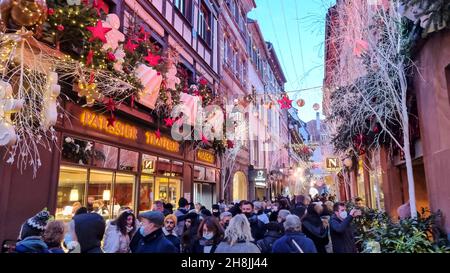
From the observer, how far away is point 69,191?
795cm

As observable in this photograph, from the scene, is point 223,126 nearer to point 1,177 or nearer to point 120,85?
point 120,85

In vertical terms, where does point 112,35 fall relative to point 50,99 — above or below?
above

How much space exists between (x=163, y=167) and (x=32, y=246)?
359 inches

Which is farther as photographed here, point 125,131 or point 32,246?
point 125,131

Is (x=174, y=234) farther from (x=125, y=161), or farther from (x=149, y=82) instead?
(x=125, y=161)

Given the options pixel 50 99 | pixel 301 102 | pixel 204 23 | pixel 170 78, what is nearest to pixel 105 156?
pixel 170 78

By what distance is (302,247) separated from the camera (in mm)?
4184

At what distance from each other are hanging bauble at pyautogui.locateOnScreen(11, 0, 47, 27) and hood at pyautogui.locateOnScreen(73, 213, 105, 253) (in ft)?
9.67

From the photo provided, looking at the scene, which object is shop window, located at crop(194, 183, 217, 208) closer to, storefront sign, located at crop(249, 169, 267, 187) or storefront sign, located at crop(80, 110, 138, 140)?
storefront sign, located at crop(80, 110, 138, 140)

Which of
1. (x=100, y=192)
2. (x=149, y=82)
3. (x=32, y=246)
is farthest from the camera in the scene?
(x=149, y=82)

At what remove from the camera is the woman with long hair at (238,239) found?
3.94m

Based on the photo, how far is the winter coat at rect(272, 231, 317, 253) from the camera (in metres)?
4.16

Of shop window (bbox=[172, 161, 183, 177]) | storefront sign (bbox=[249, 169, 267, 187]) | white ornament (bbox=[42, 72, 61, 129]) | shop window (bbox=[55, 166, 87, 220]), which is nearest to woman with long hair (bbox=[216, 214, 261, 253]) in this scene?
white ornament (bbox=[42, 72, 61, 129])
